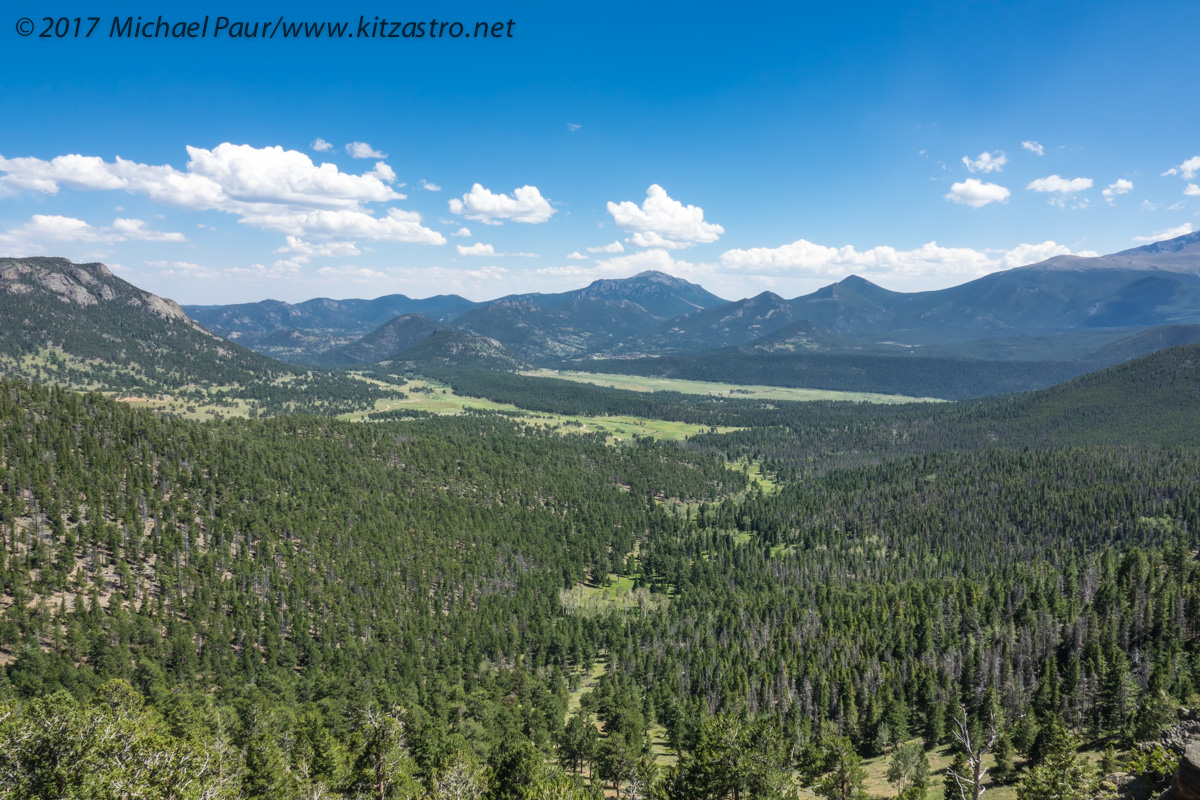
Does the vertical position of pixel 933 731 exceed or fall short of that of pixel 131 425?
it falls short

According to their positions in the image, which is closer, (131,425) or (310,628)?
(310,628)

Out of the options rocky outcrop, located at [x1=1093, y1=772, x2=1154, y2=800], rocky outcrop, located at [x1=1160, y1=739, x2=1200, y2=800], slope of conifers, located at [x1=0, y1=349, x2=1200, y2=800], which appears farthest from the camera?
slope of conifers, located at [x1=0, y1=349, x2=1200, y2=800]

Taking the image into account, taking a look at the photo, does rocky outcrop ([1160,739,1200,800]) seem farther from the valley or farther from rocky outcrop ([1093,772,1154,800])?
the valley

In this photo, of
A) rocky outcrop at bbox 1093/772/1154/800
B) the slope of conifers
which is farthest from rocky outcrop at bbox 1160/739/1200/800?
the slope of conifers

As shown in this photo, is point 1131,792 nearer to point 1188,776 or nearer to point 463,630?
point 1188,776

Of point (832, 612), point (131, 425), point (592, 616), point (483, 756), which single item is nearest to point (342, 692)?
point (483, 756)

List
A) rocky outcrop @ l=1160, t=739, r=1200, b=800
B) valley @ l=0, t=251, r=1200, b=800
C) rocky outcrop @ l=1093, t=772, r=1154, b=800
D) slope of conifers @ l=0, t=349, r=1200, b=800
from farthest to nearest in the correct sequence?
slope of conifers @ l=0, t=349, r=1200, b=800
valley @ l=0, t=251, r=1200, b=800
rocky outcrop @ l=1093, t=772, r=1154, b=800
rocky outcrop @ l=1160, t=739, r=1200, b=800

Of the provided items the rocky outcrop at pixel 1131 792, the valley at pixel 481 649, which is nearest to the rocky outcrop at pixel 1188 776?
the rocky outcrop at pixel 1131 792

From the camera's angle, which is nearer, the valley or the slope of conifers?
the valley

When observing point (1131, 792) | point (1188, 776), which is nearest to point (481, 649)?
point (1131, 792)

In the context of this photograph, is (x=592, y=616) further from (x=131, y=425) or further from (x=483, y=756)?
(x=131, y=425)

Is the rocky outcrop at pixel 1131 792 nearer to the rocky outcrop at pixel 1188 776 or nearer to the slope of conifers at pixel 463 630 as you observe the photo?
the rocky outcrop at pixel 1188 776
